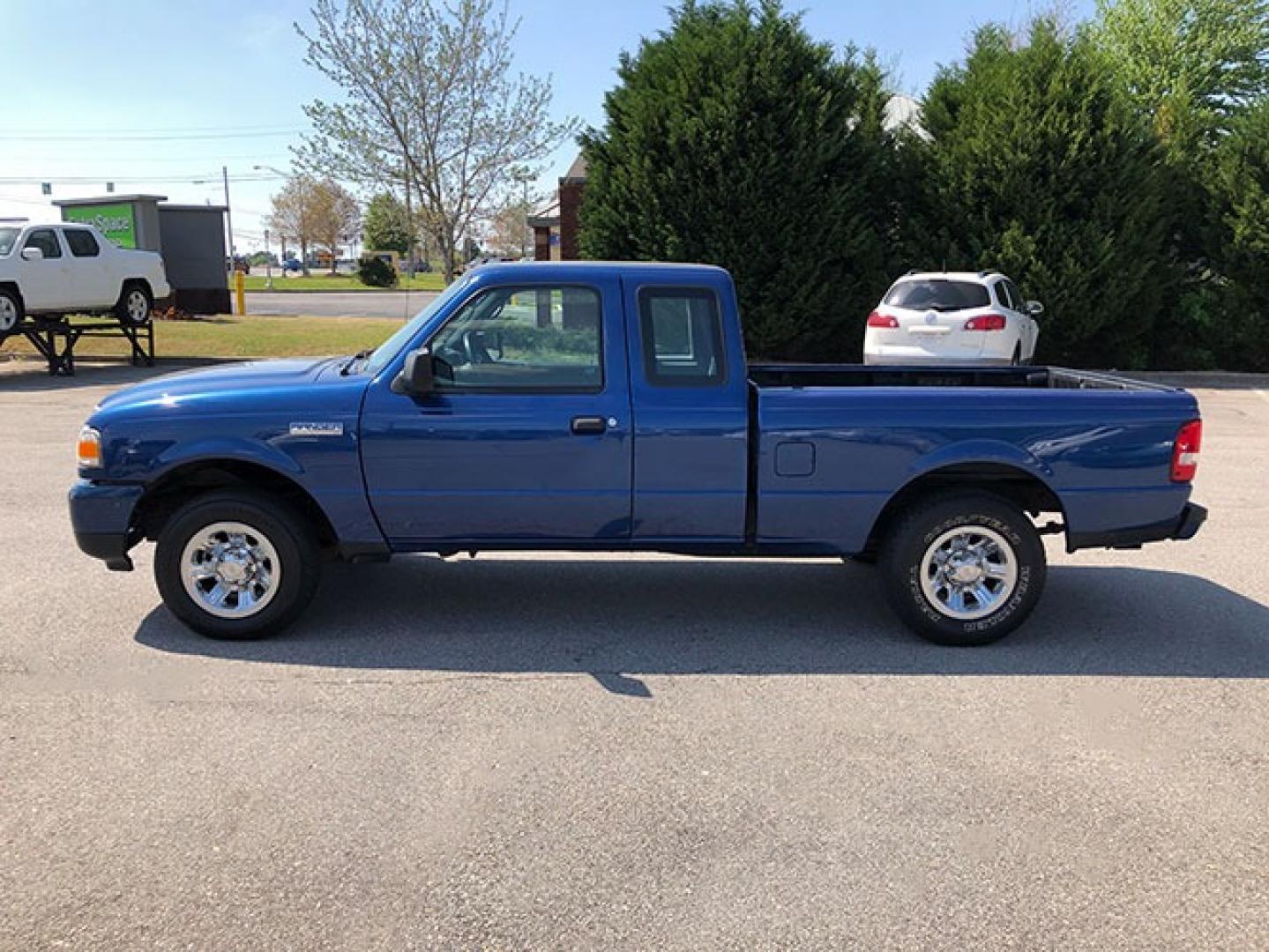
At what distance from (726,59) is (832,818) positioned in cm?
1560

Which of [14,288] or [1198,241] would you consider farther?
[1198,241]

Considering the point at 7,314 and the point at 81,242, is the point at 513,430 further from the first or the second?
the point at 81,242

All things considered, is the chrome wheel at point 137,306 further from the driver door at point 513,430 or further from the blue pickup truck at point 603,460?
the driver door at point 513,430

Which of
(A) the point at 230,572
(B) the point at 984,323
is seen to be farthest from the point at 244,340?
(A) the point at 230,572

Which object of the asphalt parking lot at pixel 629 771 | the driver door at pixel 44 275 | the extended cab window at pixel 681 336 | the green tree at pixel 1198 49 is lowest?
the asphalt parking lot at pixel 629 771

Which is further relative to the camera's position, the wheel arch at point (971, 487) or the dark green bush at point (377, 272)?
the dark green bush at point (377, 272)

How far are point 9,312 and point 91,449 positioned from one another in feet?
47.4

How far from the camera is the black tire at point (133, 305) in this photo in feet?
61.6

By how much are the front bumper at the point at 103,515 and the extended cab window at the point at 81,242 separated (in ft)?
49.6

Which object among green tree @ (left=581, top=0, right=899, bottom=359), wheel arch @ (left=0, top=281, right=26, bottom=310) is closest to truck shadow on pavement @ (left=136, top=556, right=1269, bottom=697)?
green tree @ (left=581, top=0, right=899, bottom=359)

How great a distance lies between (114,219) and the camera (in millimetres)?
27250

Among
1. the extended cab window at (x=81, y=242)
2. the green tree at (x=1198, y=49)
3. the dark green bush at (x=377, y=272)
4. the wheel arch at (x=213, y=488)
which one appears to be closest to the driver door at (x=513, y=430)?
the wheel arch at (x=213, y=488)

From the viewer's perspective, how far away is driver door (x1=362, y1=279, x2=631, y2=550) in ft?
16.2

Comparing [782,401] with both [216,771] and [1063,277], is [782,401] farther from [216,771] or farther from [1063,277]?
[1063,277]
